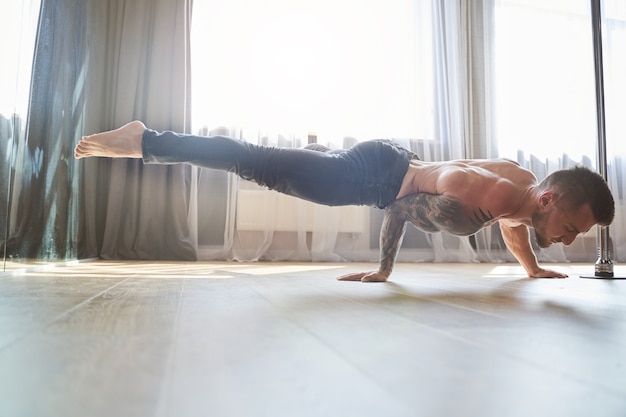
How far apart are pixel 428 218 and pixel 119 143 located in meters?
1.01

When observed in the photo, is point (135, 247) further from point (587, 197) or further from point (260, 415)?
point (260, 415)

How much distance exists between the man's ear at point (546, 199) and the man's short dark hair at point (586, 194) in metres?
0.02

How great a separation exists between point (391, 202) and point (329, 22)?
2295mm

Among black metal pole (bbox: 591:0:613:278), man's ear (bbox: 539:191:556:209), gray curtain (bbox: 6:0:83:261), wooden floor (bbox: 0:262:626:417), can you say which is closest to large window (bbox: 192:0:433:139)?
gray curtain (bbox: 6:0:83:261)

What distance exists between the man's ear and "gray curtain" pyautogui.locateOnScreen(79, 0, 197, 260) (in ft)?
7.45

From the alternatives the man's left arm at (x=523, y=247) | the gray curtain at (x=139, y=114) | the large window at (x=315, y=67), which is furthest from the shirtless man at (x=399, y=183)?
the large window at (x=315, y=67)

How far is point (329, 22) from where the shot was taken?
3.65 meters

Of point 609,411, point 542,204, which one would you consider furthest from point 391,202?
point 609,411

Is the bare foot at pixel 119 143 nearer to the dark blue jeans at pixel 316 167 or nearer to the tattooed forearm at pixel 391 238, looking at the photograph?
the dark blue jeans at pixel 316 167

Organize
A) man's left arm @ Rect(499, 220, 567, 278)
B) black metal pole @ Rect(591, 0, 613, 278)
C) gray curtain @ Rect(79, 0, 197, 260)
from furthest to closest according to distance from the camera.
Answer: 1. gray curtain @ Rect(79, 0, 197, 260)
2. black metal pole @ Rect(591, 0, 613, 278)
3. man's left arm @ Rect(499, 220, 567, 278)

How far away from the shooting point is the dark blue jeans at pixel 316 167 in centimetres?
162

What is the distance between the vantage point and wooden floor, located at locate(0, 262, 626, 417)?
392 millimetres

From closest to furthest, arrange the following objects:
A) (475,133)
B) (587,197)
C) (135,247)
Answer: (587,197), (135,247), (475,133)

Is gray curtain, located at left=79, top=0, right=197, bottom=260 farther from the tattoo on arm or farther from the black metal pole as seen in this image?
the black metal pole
